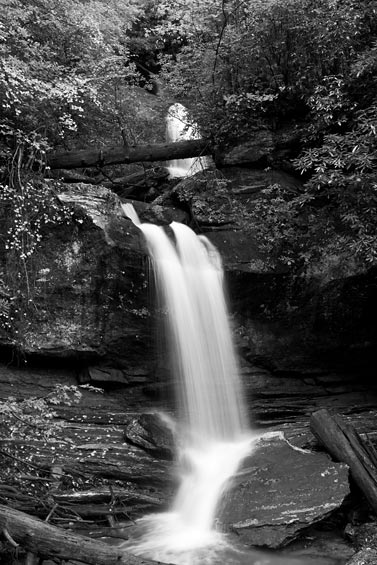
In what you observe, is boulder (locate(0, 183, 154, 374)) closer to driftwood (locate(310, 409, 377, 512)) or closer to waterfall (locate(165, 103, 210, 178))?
driftwood (locate(310, 409, 377, 512))

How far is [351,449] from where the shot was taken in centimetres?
632

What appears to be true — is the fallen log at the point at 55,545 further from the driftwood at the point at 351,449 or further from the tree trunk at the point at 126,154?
the tree trunk at the point at 126,154

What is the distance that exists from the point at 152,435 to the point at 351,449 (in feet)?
9.47

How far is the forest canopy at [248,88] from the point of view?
812 centimetres

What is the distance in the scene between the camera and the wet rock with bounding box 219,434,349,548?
5.49m

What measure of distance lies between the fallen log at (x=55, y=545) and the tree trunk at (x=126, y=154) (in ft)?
24.5

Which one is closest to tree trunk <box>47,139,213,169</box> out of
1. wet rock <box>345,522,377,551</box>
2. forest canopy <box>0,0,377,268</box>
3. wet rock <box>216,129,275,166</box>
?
forest canopy <box>0,0,377,268</box>

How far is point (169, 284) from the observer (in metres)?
8.66

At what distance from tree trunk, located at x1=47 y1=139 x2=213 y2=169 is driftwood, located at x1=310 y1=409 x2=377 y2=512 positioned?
6.35 m

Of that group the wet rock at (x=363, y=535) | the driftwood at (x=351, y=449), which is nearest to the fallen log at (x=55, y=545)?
the wet rock at (x=363, y=535)

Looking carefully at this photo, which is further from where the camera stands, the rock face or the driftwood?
the rock face

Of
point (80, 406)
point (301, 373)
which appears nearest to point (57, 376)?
point (80, 406)

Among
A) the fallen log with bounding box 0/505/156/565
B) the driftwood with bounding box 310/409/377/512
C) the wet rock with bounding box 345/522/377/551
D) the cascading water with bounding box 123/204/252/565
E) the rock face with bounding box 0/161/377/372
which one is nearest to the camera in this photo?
the fallen log with bounding box 0/505/156/565

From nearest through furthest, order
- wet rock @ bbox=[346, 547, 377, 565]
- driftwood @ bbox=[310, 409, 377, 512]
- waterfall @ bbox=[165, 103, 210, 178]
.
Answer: wet rock @ bbox=[346, 547, 377, 565], driftwood @ bbox=[310, 409, 377, 512], waterfall @ bbox=[165, 103, 210, 178]
